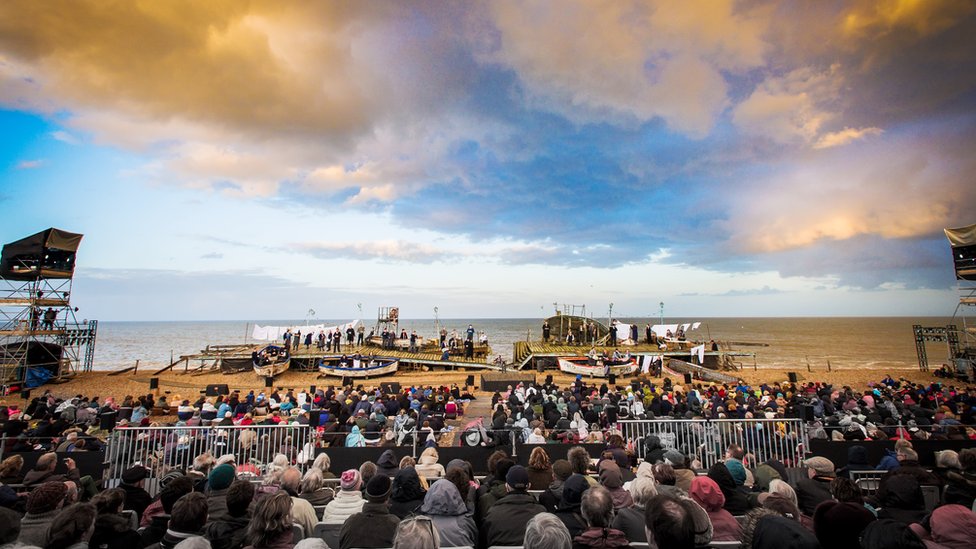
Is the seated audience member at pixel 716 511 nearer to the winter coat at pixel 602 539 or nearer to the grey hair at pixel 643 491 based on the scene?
the grey hair at pixel 643 491

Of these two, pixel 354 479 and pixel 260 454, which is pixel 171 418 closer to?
pixel 260 454

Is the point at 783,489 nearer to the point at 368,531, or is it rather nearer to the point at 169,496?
the point at 368,531

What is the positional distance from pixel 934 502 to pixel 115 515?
32.6 ft

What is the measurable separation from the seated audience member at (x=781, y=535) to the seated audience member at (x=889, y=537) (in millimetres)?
325

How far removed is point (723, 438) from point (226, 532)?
9.47m

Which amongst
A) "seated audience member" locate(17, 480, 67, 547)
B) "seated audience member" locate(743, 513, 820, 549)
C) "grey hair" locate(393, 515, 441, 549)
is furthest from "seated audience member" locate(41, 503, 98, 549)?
"seated audience member" locate(743, 513, 820, 549)

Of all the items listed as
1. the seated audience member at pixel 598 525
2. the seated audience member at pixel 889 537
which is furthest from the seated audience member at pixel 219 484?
the seated audience member at pixel 889 537

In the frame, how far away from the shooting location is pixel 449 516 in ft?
14.2

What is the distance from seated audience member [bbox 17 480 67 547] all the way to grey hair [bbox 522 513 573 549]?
4413mm

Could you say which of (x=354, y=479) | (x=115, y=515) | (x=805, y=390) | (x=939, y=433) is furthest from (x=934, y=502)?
A: (x=805, y=390)

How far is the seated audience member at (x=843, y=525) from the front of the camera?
3.21 metres

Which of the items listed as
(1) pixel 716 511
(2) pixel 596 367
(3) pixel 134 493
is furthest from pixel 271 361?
(1) pixel 716 511

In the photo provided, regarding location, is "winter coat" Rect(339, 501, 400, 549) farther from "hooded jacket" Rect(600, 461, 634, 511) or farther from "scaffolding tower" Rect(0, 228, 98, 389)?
"scaffolding tower" Rect(0, 228, 98, 389)

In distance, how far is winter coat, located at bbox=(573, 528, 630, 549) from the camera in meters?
3.62
